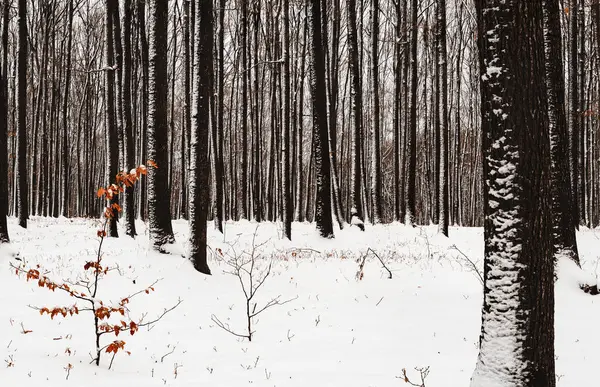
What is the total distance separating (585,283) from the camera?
22.6ft

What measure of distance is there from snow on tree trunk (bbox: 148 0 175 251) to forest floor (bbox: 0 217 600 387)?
1.65 ft

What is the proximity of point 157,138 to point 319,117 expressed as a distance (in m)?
5.10

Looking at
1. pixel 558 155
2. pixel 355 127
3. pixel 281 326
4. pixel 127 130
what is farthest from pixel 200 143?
pixel 355 127

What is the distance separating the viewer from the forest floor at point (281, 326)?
4031mm

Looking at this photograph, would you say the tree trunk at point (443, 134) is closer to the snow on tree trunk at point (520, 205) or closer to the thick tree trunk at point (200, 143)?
the thick tree trunk at point (200, 143)

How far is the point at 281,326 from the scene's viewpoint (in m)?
5.77

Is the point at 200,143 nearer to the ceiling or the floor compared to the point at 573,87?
nearer to the floor

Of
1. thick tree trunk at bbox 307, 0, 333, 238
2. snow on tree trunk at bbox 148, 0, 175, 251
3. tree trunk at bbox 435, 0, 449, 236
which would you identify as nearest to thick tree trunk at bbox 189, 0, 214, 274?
snow on tree trunk at bbox 148, 0, 175, 251

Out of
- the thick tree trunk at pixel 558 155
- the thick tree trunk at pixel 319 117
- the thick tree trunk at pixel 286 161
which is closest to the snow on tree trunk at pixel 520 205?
the thick tree trunk at pixel 558 155

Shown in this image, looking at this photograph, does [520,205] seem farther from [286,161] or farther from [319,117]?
[286,161]

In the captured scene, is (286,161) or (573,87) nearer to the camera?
(286,161)

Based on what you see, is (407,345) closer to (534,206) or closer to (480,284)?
(534,206)

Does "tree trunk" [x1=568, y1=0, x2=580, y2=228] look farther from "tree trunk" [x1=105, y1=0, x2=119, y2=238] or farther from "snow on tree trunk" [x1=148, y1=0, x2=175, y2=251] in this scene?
"tree trunk" [x1=105, y1=0, x2=119, y2=238]

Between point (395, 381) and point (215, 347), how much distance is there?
82.3 inches
